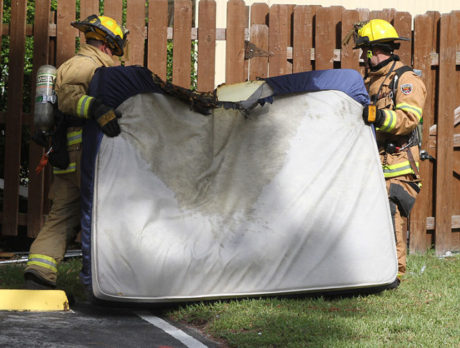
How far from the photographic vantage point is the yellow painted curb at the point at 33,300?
4.86 meters

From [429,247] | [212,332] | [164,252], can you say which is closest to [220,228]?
[164,252]

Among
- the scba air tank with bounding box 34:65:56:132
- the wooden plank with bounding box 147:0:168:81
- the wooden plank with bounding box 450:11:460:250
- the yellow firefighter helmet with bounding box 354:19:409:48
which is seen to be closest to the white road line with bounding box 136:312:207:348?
the scba air tank with bounding box 34:65:56:132

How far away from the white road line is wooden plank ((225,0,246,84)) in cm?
296

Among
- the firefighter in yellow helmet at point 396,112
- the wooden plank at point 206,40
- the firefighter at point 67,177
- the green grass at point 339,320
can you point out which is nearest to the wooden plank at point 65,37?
the wooden plank at point 206,40

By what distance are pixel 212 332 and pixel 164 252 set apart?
0.63 meters

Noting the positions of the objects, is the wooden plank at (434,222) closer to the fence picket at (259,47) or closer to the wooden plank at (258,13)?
the fence picket at (259,47)

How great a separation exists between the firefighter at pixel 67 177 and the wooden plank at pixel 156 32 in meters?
1.44

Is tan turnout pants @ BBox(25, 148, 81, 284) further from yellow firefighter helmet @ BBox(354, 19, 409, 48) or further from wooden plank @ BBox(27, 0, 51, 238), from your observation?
yellow firefighter helmet @ BBox(354, 19, 409, 48)

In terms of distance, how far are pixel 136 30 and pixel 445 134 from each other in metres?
3.07

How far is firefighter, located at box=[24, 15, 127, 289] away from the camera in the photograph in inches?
207

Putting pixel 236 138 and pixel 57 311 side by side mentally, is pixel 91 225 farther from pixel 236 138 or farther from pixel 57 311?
pixel 236 138

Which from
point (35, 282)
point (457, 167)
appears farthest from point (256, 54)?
point (35, 282)

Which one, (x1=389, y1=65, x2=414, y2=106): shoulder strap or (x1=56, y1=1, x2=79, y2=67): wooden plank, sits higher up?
(x1=56, y1=1, x2=79, y2=67): wooden plank

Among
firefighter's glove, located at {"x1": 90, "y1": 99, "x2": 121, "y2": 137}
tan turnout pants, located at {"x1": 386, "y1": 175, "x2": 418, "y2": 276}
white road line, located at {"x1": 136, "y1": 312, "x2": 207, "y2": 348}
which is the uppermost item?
firefighter's glove, located at {"x1": 90, "y1": 99, "x2": 121, "y2": 137}
